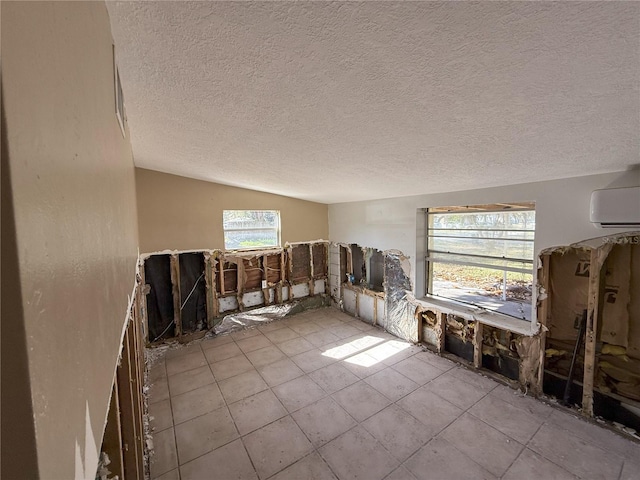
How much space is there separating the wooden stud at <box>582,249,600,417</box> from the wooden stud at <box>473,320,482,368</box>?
1.03 metres

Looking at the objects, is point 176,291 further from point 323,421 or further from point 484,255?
point 484,255

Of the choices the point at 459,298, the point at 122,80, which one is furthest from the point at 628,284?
the point at 122,80

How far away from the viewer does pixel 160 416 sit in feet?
9.76

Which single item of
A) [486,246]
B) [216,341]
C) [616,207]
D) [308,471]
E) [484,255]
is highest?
[616,207]

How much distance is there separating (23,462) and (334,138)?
2152mm

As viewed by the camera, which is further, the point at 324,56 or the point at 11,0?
the point at 324,56

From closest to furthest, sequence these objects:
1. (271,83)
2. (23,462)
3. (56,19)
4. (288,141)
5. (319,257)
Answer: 1. (23,462)
2. (56,19)
3. (271,83)
4. (288,141)
5. (319,257)

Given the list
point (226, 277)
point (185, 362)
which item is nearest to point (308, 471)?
point (185, 362)

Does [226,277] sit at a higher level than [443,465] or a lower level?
higher

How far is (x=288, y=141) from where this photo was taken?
2287mm

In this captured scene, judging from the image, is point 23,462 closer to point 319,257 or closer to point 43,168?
point 43,168

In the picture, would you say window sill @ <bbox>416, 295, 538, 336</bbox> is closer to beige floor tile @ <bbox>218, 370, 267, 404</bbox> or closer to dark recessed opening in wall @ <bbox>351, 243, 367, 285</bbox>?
dark recessed opening in wall @ <bbox>351, 243, 367, 285</bbox>

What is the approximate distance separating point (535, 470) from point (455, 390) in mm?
1050

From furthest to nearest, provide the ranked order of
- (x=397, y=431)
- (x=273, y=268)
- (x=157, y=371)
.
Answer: (x=273, y=268)
(x=157, y=371)
(x=397, y=431)
